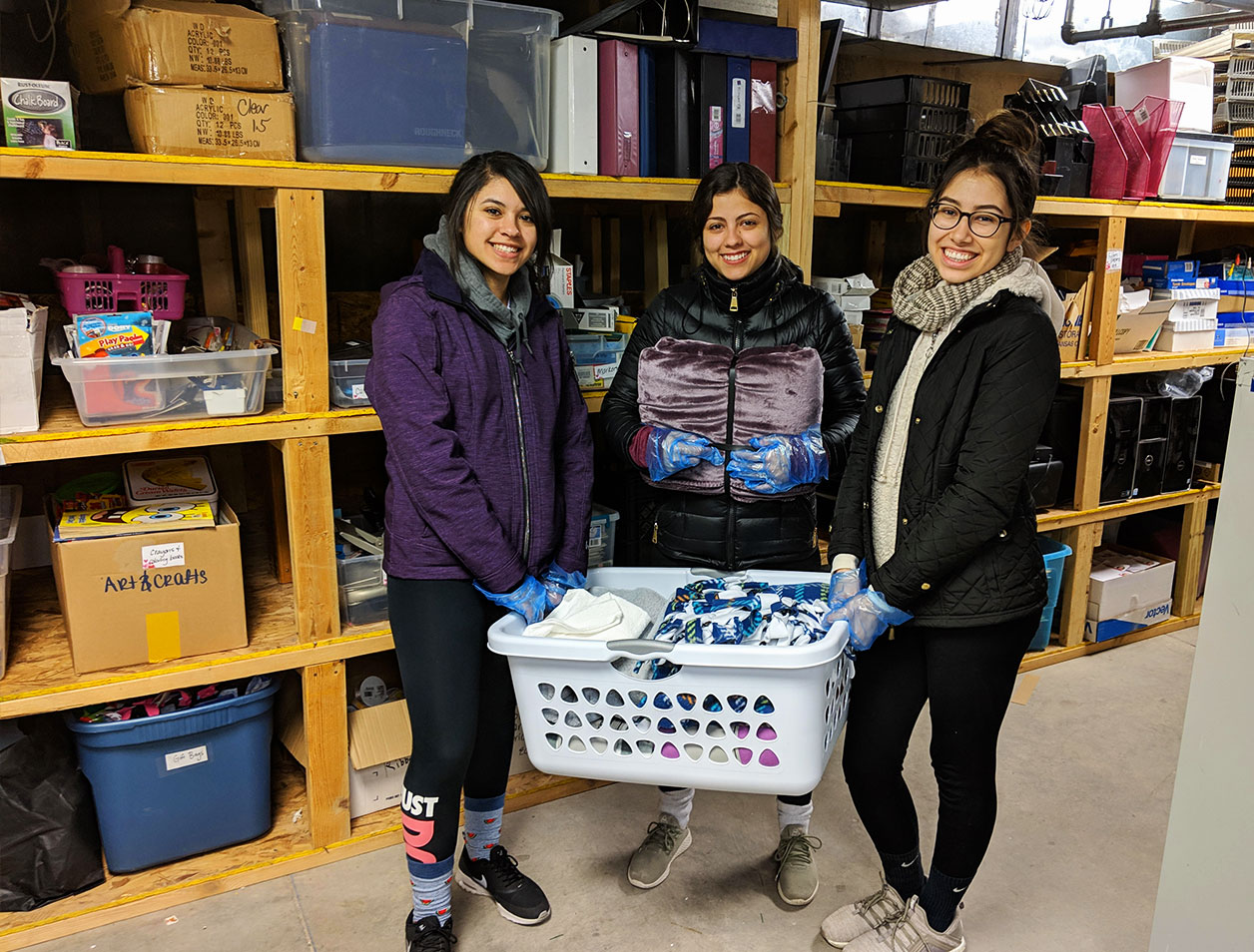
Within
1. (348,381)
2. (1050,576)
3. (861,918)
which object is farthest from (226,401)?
(1050,576)

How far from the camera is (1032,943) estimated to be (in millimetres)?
2221

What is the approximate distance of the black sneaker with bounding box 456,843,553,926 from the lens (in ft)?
7.36

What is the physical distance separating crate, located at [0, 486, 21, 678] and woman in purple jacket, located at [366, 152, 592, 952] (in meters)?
0.87

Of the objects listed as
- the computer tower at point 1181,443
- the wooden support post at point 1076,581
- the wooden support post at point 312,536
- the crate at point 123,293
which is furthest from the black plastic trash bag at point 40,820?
the computer tower at point 1181,443

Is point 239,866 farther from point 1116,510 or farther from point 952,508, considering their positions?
point 1116,510

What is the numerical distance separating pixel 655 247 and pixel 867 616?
1701 mm

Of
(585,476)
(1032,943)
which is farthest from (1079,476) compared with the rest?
(585,476)

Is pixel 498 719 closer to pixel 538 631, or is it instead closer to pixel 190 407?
pixel 538 631

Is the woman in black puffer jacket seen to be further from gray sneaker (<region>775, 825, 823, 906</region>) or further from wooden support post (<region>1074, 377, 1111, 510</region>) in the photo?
wooden support post (<region>1074, 377, 1111, 510</region>)

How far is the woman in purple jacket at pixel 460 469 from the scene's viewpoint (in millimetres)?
1881

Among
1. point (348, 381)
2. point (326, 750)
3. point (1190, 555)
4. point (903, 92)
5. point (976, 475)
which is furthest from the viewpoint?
point (1190, 555)

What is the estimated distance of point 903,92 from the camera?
297 cm

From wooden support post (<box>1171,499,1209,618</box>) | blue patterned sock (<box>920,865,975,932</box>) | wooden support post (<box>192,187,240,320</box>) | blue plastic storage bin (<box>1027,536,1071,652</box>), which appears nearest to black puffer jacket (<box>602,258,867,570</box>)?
blue patterned sock (<box>920,865,975,932</box>)

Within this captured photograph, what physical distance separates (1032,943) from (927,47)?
2.99 metres
